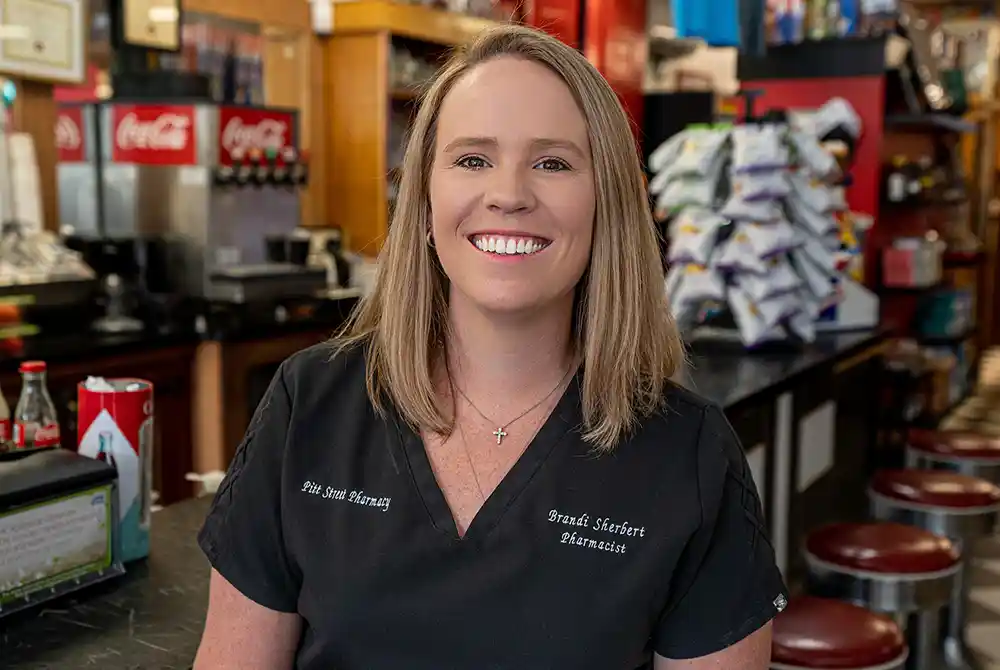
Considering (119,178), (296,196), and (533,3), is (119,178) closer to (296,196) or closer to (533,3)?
(296,196)

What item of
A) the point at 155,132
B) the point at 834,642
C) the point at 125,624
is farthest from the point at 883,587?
the point at 155,132

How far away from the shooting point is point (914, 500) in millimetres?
2980

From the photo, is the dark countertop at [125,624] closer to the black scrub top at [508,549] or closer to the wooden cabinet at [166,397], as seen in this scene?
the black scrub top at [508,549]

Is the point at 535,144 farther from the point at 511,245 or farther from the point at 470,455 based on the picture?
the point at 470,455

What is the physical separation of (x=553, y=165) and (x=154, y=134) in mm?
3493

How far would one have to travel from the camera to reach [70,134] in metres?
4.58

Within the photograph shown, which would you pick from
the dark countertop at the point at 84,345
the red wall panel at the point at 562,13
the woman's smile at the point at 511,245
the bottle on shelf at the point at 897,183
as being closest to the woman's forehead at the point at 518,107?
the woman's smile at the point at 511,245

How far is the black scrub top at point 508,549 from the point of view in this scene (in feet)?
4.07

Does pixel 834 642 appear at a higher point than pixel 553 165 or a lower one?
lower

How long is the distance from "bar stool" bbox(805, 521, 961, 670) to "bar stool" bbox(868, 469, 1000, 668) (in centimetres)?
32

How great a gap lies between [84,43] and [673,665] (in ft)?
12.3

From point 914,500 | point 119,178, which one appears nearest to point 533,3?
point 119,178

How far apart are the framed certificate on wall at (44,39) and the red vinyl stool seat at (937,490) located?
3252 mm

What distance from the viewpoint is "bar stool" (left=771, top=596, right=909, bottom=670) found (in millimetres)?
1960
